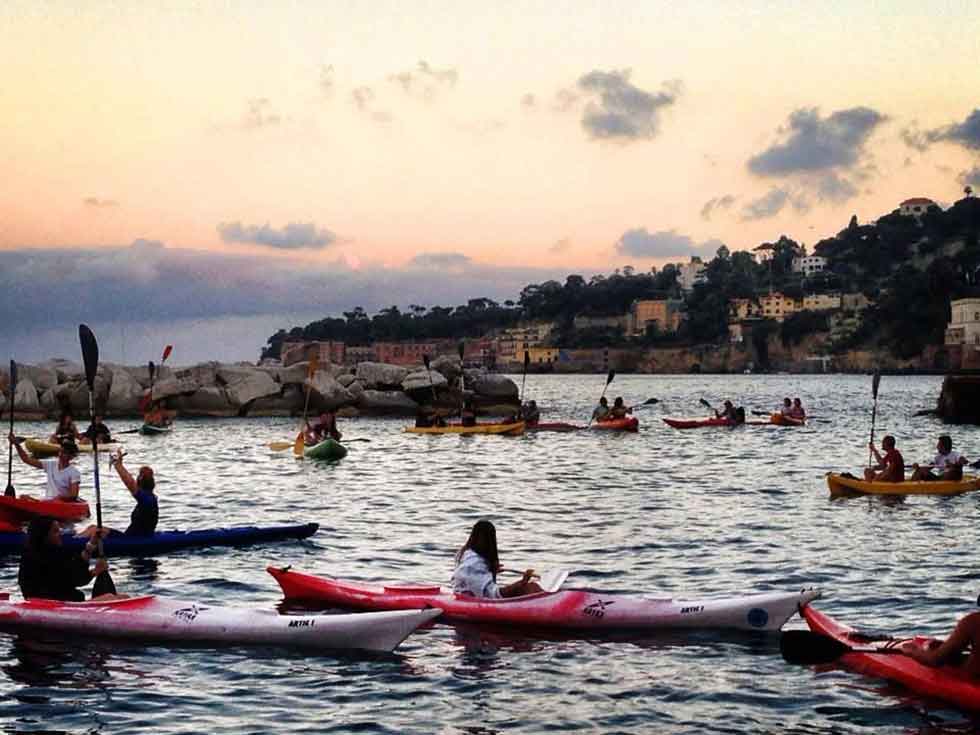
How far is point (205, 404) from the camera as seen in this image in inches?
2389

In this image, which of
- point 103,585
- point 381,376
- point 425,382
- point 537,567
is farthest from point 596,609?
point 381,376

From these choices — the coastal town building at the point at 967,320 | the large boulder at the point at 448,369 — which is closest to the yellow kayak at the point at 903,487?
the large boulder at the point at 448,369

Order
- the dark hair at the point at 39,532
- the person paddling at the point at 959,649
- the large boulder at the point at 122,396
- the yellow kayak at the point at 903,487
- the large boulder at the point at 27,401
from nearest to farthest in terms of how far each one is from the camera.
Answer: the person paddling at the point at 959,649
the dark hair at the point at 39,532
the yellow kayak at the point at 903,487
the large boulder at the point at 27,401
the large boulder at the point at 122,396

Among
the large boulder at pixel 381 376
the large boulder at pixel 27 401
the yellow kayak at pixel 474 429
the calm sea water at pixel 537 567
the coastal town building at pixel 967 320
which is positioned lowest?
the calm sea water at pixel 537 567

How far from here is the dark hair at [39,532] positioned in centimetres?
1262

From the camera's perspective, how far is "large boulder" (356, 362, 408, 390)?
64625mm

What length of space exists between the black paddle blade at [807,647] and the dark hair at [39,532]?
716 centimetres

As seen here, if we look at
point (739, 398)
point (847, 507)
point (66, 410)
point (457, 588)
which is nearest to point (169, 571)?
point (457, 588)

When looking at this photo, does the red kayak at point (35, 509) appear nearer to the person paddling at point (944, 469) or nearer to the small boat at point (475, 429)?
the person paddling at point (944, 469)

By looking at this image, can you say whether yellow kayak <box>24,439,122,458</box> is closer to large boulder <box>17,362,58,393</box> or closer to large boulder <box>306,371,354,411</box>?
large boulder <box>306,371,354,411</box>

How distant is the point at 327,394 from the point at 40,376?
47.3 ft

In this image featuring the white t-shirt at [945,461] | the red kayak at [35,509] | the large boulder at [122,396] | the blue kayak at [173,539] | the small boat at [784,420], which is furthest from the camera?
the large boulder at [122,396]

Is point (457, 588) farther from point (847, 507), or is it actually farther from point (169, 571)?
point (847, 507)

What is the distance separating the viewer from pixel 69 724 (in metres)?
9.91
